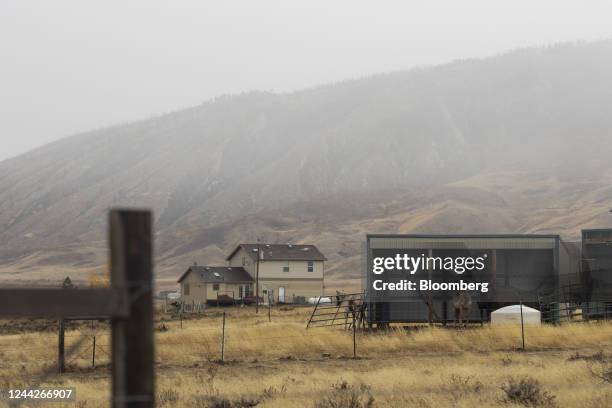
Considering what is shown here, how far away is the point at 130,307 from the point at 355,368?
1771cm

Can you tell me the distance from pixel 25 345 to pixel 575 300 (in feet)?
81.6

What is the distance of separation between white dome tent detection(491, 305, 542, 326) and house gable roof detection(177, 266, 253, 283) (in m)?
51.0

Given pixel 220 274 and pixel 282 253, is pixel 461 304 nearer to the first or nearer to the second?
pixel 220 274

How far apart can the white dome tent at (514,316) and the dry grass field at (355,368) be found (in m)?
3.46

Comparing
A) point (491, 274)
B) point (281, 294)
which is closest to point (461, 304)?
point (491, 274)

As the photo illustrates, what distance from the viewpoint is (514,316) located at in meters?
35.9

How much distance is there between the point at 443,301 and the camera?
38.5 m

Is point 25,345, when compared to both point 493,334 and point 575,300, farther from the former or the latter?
point 575,300

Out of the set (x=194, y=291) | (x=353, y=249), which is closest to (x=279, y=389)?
(x=194, y=291)

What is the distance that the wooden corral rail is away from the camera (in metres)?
4.72

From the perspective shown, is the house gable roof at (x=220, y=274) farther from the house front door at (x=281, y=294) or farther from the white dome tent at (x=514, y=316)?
the white dome tent at (x=514, y=316)

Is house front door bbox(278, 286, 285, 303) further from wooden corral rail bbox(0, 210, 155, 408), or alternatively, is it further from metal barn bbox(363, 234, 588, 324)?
wooden corral rail bbox(0, 210, 155, 408)

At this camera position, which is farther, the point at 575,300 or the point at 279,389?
the point at 575,300

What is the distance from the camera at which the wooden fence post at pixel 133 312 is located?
472 centimetres
